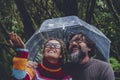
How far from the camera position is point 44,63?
4.53 m

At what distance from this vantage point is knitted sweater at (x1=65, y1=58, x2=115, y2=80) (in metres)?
4.72

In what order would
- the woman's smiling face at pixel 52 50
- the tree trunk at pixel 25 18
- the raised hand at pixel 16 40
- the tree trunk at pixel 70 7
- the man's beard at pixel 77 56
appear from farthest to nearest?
the tree trunk at pixel 25 18, the tree trunk at pixel 70 7, the man's beard at pixel 77 56, the woman's smiling face at pixel 52 50, the raised hand at pixel 16 40

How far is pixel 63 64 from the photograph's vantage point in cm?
472

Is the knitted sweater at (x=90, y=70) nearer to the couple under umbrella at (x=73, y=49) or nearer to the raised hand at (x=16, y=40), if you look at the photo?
the couple under umbrella at (x=73, y=49)

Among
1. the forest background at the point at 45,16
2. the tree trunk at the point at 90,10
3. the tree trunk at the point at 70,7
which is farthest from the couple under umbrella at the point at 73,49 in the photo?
the tree trunk at the point at 90,10

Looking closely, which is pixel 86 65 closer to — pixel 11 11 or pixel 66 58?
pixel 66 58

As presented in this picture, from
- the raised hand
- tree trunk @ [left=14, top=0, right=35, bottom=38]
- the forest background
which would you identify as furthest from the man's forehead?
tree trunk @ [left=14, top=0, right=35, bottom=38]

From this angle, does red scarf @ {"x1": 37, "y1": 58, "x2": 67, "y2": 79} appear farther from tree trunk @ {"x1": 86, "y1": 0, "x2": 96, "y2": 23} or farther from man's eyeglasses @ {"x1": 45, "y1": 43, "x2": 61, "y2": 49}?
tree trunk @ {"x1": 86, "y1": 0, "x2": 96, "y2": 23}

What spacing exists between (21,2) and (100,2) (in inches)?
87.8

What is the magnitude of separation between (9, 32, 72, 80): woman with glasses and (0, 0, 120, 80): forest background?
3.36m

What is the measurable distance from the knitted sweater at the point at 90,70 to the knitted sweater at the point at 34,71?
161mm

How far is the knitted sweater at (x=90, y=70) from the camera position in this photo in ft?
15.5

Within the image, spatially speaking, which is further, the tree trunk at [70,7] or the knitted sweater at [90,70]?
the tree trunk at [70,7]

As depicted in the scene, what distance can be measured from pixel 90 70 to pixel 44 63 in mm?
545
